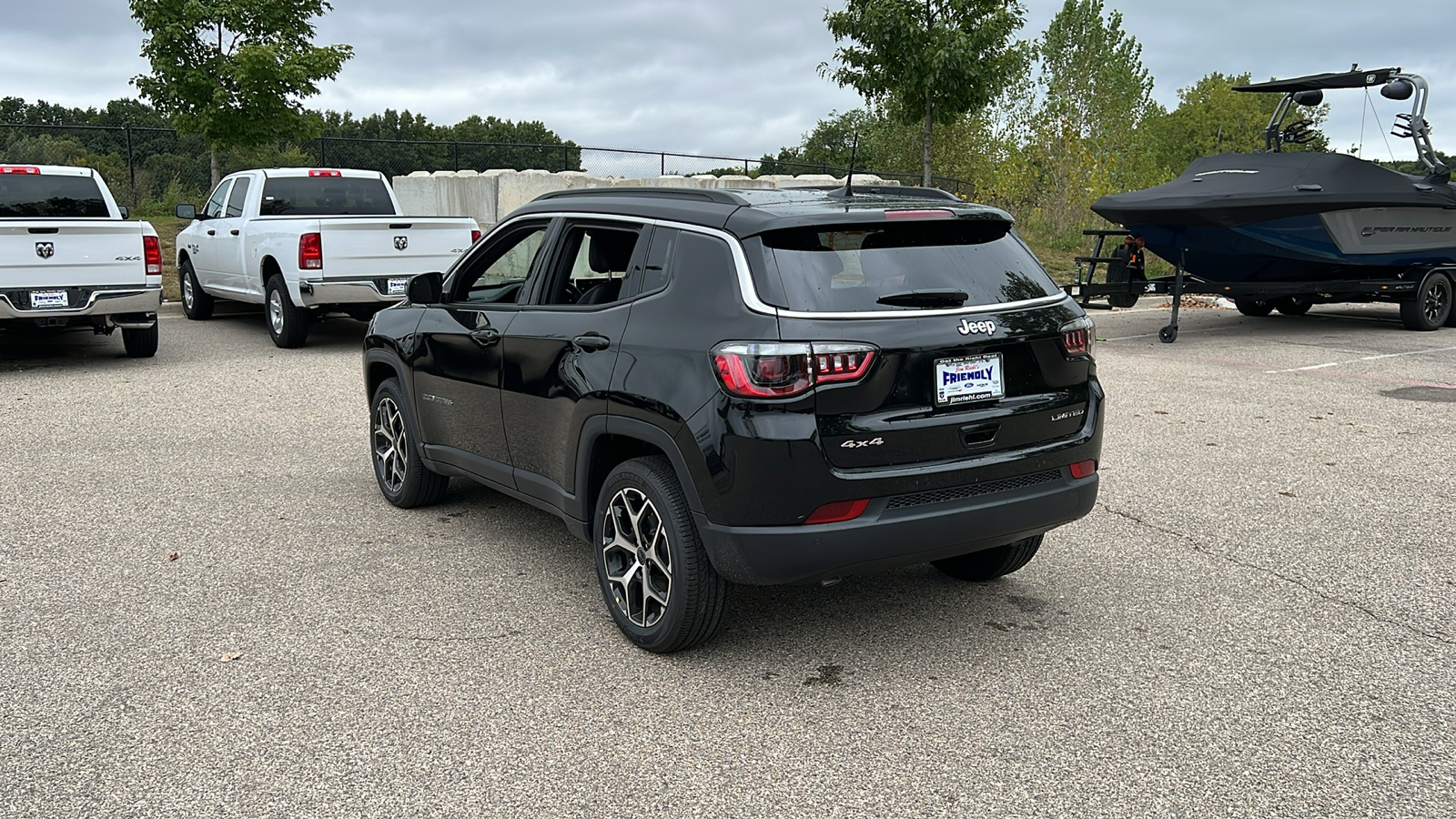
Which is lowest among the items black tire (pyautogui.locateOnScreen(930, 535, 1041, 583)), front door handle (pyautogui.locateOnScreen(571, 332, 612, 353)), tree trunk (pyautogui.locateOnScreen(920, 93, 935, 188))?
black tire (pyautogui.locateOnScreen(930, 535, 1041, 583))

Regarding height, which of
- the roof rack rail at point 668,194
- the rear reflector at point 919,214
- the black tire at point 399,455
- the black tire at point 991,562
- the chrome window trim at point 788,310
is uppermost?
the roof rack rail at point 668,194

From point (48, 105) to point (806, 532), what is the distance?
62554 millimetres

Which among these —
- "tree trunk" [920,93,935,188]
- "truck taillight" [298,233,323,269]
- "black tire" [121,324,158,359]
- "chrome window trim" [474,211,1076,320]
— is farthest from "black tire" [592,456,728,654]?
"tree trunk" [920,93,935,188]

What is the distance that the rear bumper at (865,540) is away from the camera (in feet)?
12.6

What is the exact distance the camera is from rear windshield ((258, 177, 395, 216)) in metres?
13.5

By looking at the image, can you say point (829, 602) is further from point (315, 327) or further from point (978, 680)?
point (315, 327)

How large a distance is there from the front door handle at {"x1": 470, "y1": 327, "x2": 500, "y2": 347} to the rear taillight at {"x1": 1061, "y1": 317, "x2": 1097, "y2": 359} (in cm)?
236

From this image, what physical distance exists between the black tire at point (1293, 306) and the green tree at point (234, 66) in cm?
1568

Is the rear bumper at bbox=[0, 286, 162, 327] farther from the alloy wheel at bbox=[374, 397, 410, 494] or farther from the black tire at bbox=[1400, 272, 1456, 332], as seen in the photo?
the black tire at bbox=[1400, 272, 1456, 332]

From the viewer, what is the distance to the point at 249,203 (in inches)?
533

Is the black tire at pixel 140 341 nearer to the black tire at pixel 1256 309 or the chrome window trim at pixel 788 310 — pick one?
the chrome window trim at pixel 788 310

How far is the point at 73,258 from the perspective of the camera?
1113 cm

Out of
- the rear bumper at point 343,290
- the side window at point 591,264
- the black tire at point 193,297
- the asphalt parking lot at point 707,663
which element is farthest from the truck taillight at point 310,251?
the side window at point 591,264

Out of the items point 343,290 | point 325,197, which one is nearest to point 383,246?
point 343,290
